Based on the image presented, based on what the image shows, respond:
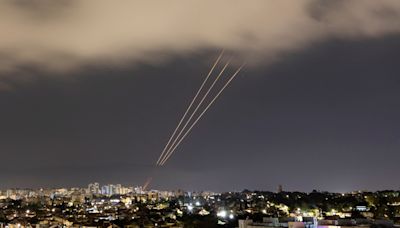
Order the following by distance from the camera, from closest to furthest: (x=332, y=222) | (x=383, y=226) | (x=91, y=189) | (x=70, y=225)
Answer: (x=383, y=226) → (x=332, y=222) → (x=70, y=225) → (x=91, y=189)

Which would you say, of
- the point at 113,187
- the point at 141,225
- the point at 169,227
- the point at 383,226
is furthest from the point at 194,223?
the point at 113,187

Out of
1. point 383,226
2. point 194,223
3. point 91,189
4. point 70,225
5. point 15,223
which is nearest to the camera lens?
point 383,226

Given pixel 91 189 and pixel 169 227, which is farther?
→ pixel 91 189

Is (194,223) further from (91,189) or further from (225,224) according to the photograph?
(91,189)

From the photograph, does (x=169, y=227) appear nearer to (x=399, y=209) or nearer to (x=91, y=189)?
(x=399, y=209)

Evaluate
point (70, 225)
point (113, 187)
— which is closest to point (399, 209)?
point (70, 225)

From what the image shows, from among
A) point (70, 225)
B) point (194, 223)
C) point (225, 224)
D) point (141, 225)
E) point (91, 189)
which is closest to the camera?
point (225, 224)

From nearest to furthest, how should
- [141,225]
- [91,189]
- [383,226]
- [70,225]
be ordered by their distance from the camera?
1. [383,226]
2. [141,225]
3. [70,225]
4. [91,189]

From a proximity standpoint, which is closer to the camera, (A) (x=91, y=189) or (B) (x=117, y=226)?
(B) (x=117, y=226)
